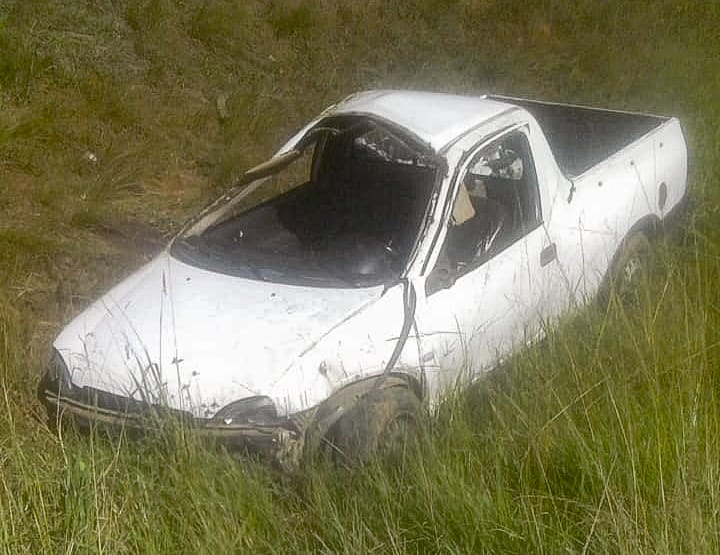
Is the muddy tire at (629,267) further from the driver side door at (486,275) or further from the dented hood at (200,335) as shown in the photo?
the dented hood at (200,335)

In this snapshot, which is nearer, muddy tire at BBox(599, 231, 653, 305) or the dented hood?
the dented hood

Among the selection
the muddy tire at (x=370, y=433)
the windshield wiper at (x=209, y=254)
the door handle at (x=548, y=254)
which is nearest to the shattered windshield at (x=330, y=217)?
the windshield wiper at (x=209, y=254)

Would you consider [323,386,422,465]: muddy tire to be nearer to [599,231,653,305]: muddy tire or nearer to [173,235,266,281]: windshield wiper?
[173,235,266,281]: windshield wiper

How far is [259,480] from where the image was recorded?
394 cm

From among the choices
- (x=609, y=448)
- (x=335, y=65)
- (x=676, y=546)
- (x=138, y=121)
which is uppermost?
(x=335, y=65)

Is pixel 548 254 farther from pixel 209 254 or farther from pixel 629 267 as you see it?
pixel 209 254

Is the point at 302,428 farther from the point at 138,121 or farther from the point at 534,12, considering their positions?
the point at 534,12

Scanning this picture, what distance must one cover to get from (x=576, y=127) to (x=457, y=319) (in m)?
2.70

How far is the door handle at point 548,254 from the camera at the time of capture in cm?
531

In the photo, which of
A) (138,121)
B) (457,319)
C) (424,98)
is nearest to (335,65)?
(138,121)

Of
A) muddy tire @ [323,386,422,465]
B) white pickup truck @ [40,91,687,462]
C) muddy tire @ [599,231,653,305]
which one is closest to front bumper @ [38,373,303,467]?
white pickup truck @ [40,91,687,462]

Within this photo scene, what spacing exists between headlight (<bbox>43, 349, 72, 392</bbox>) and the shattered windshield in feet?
2.83

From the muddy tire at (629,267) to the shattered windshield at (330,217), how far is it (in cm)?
133

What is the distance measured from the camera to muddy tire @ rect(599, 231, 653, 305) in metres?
5.72
